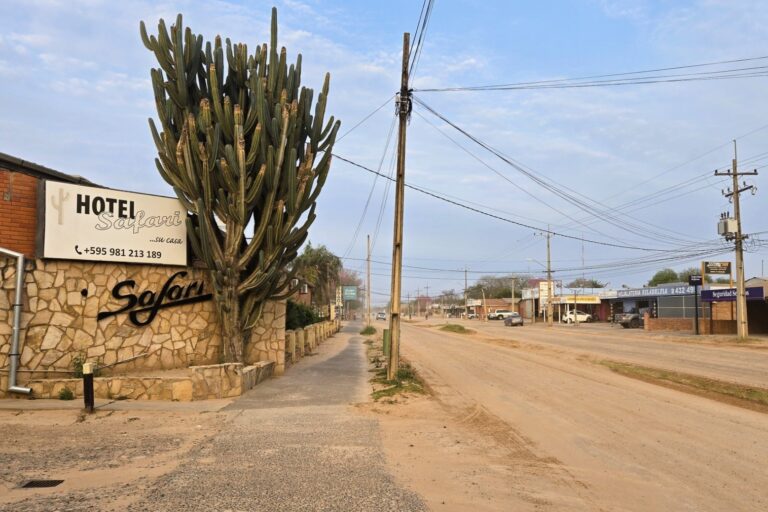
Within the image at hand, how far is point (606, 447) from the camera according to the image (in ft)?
27.8

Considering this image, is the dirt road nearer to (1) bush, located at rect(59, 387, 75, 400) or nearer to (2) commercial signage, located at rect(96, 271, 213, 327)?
(2) commercial signage, located at rect(96, 271, 213, 327)

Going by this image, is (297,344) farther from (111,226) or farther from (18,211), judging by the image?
(18,211)

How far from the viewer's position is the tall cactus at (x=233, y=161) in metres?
12.9

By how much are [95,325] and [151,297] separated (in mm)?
1276

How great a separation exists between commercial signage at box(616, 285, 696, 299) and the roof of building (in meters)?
53.6

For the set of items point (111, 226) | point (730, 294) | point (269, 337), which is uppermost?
point (111, 226)

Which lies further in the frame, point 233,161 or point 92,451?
point 233,161

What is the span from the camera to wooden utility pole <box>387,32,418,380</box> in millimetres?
14562

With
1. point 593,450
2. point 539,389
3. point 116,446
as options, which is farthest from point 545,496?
point 539,389

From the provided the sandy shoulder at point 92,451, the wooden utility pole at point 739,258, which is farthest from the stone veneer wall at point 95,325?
the wooden utility pole at point 739,258

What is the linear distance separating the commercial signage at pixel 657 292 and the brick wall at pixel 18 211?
54.6 meters

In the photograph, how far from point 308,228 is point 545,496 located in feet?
30.7

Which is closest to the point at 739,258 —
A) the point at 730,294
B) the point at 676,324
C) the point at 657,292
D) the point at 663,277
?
the point at 730,294

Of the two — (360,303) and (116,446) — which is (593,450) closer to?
(116,446)
